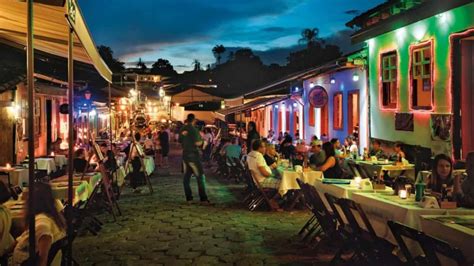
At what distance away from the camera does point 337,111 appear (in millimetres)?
20281

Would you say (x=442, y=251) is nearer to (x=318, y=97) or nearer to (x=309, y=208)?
(x=309, y=208)

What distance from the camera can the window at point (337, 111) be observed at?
19898 mm

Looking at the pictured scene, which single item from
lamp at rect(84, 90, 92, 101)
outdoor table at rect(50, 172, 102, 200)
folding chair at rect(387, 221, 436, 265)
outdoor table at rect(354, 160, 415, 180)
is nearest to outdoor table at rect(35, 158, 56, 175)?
lamp at rect(84, 90, 92, 101)

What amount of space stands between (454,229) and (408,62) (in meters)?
8.83

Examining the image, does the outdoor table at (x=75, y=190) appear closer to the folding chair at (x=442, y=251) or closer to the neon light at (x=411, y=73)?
the folding chair at (x=442, y=251)

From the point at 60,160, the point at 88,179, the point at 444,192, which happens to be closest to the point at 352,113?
the point at 60,160

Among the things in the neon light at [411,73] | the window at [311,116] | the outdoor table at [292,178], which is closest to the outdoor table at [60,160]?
the outdoor table at [292,178]

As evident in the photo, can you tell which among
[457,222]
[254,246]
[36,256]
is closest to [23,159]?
[254,246]

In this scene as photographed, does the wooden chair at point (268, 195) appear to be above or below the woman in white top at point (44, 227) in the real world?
below

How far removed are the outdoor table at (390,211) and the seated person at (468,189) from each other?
0.23 m

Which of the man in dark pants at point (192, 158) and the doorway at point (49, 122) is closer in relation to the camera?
the man in dark pants at point (192, 158)

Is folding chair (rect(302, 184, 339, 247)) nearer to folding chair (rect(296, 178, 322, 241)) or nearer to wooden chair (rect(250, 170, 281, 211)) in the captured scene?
folding chair (rect(296, 178, 322, 241))

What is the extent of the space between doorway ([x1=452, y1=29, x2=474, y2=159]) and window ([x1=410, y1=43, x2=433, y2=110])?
1067 millimetres

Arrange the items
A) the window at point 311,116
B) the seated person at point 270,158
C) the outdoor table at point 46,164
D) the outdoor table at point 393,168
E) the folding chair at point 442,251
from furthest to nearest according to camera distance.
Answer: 1. the window at point 311,116
2. the outdoor table at point 46,164
3. the seated person at point 270,158
4. the outdoor table at point 393,168
5. the folding chair at point 442,251
